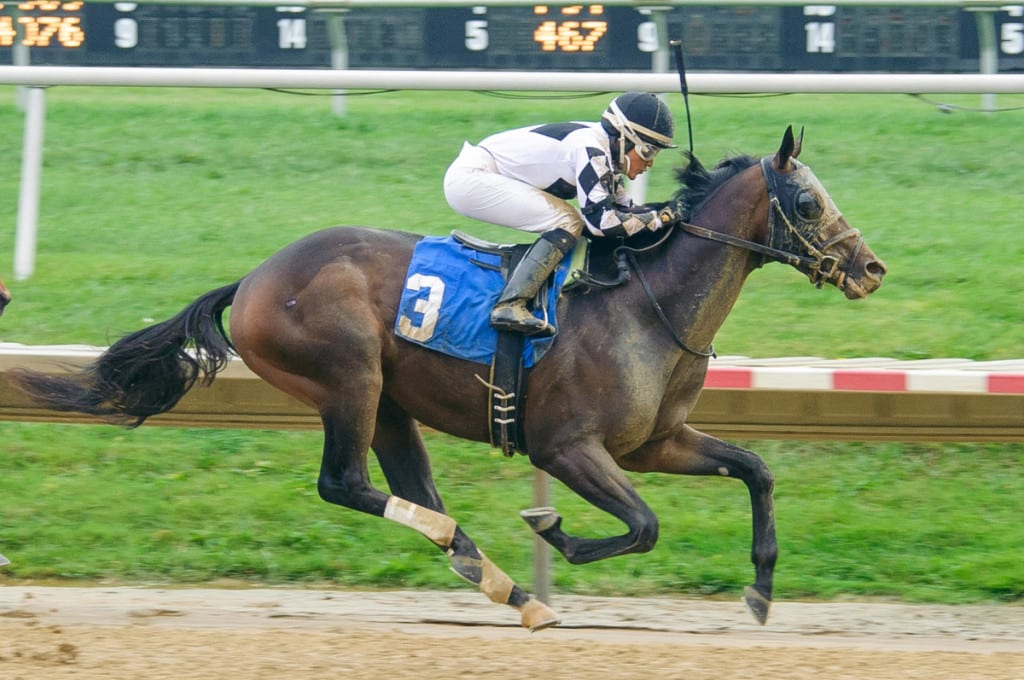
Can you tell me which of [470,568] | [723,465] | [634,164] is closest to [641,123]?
[634,164]

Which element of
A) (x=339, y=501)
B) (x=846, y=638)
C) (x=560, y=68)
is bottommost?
(x=846, y=638)

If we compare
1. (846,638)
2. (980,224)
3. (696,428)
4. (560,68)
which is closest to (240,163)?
(560,68)

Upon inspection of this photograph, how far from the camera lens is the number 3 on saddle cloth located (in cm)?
536

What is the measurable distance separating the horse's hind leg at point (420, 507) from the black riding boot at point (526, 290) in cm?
71

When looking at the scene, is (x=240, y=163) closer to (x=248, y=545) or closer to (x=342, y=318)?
(x=248, y=545)

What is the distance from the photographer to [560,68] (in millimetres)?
9703

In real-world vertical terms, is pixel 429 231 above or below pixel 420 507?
above

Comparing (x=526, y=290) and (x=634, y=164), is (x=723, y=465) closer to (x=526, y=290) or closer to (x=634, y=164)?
(x=526, y=290)

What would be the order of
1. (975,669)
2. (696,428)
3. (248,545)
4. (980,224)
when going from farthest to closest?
(980,224), (248,545), (696,428), (975,669)

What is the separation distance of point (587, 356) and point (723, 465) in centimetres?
69

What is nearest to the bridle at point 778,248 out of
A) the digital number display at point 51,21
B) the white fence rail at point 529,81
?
the white fence rail at point 529,81

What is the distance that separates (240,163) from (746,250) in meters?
7.02

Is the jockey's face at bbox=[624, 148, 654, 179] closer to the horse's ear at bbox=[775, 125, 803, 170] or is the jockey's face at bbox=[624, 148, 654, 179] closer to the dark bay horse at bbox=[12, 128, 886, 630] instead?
the dark bay horse at bbox=[12, 128, 886, 630]

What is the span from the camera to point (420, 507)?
5441 mm
